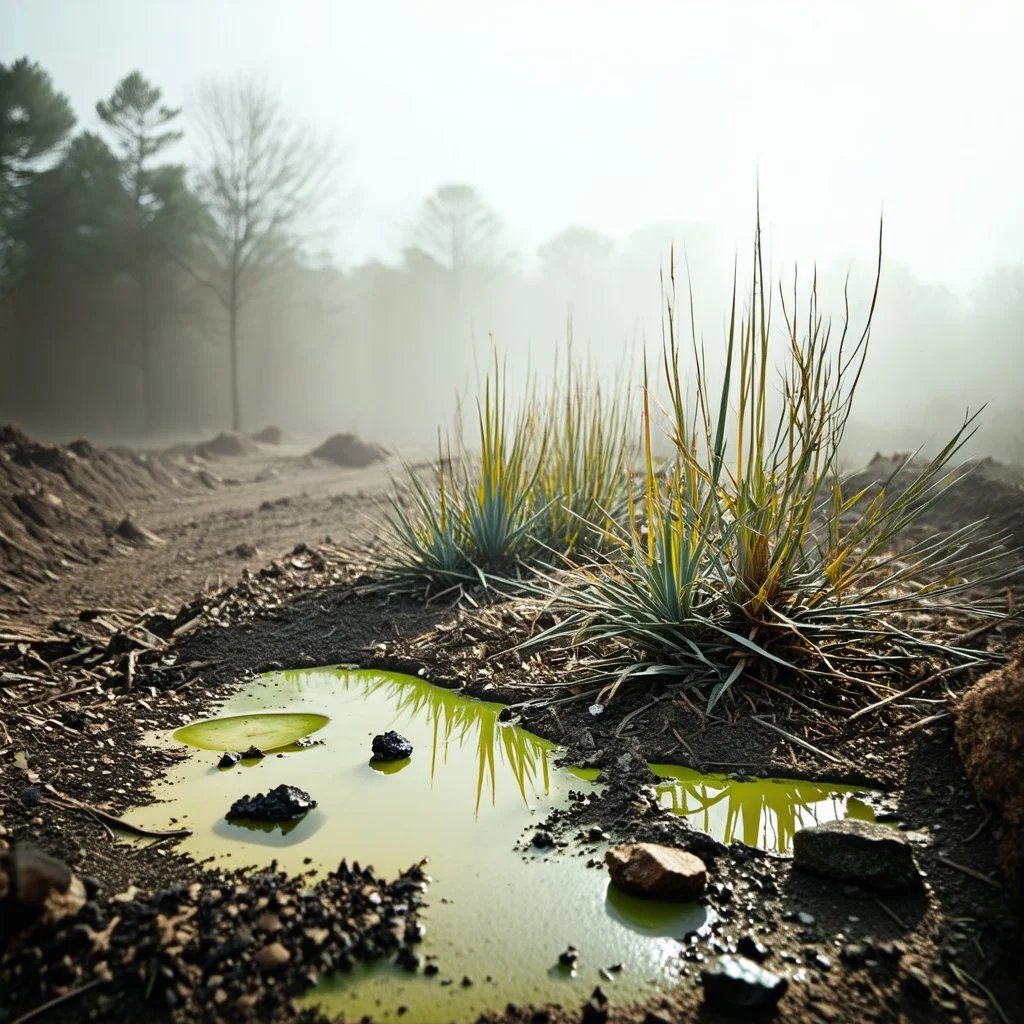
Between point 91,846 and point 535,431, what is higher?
point 535,431

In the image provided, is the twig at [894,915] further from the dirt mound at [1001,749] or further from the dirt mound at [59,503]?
the dirt mound at [59,503]

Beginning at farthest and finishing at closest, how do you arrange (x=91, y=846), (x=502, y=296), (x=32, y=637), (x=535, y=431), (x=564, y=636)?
(x=502, y=296), (x=535, y=431), (x=32, y=637), (x=564, y=636), (x=91, y=846)

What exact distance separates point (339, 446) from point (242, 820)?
12964 millimetres

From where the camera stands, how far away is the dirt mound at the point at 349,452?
14531 mm

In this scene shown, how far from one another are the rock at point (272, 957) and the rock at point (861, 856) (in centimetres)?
122

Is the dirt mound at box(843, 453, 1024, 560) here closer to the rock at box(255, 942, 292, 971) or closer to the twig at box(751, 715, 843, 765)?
the twig at box(751, 715, 843, 765)

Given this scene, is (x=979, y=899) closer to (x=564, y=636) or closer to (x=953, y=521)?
(x=564, y=636)

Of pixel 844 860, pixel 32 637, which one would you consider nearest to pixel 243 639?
pixel 32 637

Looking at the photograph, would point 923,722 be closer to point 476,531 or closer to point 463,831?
point 463,831

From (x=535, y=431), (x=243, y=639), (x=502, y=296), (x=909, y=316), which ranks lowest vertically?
(x=243, y=639)

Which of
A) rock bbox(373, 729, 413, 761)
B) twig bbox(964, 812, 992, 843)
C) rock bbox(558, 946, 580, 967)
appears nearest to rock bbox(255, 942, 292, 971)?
rock bbox(558, 946, 580, 967)

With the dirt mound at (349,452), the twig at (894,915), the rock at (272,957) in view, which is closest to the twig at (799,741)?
the twig at (894,915)

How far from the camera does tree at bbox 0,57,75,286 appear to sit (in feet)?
58.0

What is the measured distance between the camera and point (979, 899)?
1.85 m
